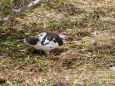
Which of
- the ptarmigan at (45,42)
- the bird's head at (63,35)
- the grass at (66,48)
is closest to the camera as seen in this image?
the grass at (66,48)

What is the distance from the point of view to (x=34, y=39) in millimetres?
8188

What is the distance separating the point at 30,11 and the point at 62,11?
3.06 feet

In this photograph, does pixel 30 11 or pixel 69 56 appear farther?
pixel 30 11

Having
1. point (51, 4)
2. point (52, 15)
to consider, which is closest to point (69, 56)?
point (52, 15)

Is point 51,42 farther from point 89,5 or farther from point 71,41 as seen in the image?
point 89,5

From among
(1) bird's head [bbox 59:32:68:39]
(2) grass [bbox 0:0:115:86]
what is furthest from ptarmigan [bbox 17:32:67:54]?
(1) bird's head [bbox 59:32:68:39]

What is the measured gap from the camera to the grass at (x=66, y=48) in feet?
22.4

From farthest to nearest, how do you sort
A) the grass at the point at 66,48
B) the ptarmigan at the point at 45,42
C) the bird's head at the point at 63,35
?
the bird's head at the point at 63,35 → the ptarmigan at the point at 45,42 → the grass at the point at 66,48

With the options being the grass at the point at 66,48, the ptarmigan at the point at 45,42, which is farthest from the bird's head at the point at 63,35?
the ptarmigan at the point at 45,42

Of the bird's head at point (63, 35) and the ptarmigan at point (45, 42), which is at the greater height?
the ptarmigan at point (45, 42)

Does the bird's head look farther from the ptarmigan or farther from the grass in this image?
the ptarmigan

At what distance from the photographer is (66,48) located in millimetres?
8711

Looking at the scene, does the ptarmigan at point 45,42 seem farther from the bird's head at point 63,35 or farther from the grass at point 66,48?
the bird's head at point 63,35

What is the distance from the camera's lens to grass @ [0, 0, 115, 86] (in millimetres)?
6832
